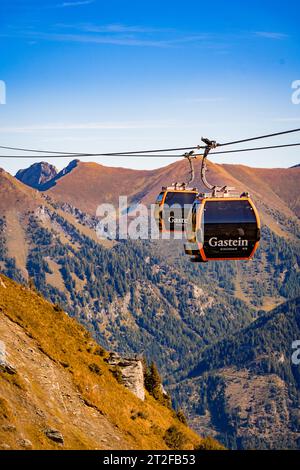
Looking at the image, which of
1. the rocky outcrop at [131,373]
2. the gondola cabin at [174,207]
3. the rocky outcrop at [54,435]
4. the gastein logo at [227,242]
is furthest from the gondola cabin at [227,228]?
the rocky outcrop at [131,373]

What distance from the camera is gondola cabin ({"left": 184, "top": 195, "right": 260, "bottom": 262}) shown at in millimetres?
49969

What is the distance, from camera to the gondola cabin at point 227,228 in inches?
1967

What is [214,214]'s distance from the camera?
50.1m

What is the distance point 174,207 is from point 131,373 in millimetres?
22938

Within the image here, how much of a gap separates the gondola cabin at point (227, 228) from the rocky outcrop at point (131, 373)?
29610 millimetres

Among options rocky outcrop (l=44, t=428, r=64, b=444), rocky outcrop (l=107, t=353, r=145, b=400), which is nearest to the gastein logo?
rocky outcrop (l=44, t=428, r=64, b=444)

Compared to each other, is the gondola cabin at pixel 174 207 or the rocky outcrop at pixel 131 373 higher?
the gondola cabin at pixel 174 207

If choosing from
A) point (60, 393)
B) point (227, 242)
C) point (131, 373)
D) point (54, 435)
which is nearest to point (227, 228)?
point (227, 242)

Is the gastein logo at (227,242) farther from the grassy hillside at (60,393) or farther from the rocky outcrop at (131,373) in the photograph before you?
Result: the rocky outcrop at (131,373)

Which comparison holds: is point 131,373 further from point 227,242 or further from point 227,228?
point 227,228

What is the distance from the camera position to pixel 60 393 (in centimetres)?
5878
